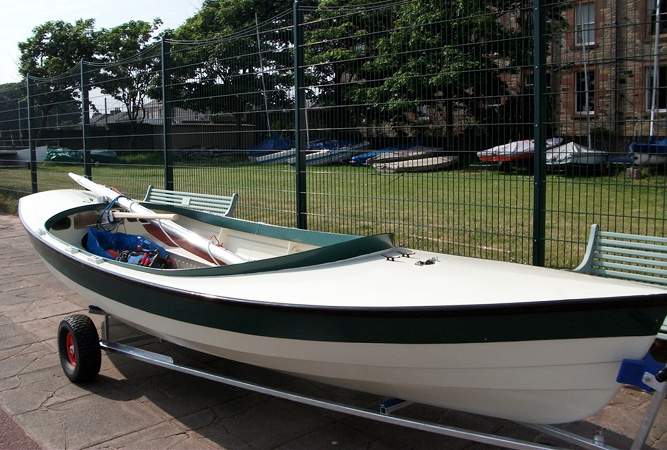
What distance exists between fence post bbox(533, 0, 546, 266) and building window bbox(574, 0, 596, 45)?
0.27 meters

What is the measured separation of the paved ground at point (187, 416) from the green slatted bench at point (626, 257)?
2.78ft

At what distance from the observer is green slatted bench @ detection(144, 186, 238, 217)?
7078 millimetres

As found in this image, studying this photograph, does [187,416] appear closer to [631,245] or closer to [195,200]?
[631,245]

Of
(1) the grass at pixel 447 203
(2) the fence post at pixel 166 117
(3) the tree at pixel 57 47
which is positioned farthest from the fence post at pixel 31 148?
(3) the tree at pixel 57 47

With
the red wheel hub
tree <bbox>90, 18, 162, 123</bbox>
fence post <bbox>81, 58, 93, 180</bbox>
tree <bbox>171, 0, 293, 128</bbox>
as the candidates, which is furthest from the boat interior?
fence post <bbox>81, 58, 93, 180</bbox>

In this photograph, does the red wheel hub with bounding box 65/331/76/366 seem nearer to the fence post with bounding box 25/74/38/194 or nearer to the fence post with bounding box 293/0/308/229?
the fence post with bounding box 293/0/308/229

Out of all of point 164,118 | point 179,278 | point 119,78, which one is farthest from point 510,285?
point 119,78

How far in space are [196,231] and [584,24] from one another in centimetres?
396

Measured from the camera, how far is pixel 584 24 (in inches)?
207

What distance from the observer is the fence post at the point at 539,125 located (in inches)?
205

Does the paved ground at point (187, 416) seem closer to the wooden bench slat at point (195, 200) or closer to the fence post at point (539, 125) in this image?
the fence post at point (539, 125)

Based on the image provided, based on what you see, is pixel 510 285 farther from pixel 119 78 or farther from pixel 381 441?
pixel 119 78

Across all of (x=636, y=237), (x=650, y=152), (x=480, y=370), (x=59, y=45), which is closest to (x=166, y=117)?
(x=650, y=152)

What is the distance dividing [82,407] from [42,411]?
0.26 meters
